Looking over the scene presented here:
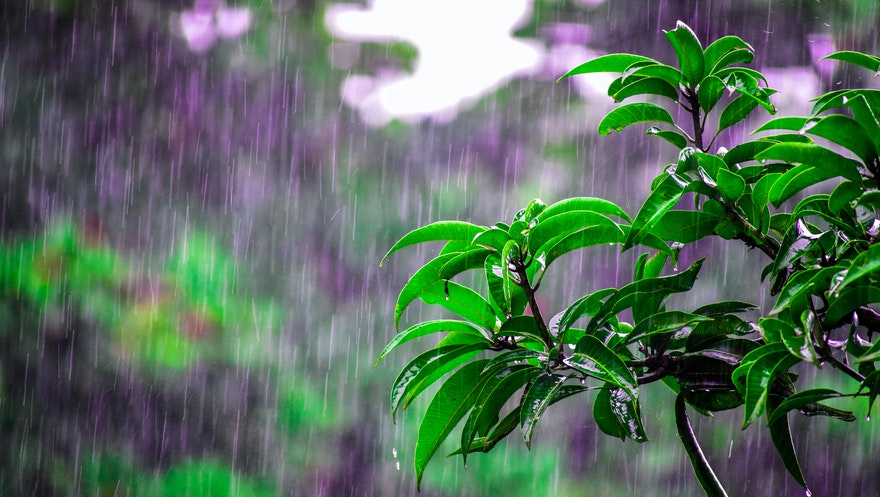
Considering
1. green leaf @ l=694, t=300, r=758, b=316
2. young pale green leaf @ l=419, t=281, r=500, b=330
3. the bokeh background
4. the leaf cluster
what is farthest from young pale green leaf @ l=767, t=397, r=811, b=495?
the bokeh background

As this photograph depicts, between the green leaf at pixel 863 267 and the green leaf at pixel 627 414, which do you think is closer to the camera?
the green leaf at pixel 863 267

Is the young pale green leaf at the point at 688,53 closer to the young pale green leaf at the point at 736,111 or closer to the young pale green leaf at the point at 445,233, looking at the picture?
the young pale green leaf at the point at 736,111

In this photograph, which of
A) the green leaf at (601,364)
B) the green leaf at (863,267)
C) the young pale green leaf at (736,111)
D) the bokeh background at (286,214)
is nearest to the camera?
the green leaf at (863,267)

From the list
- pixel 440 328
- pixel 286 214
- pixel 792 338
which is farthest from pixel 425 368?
pixel 286 214

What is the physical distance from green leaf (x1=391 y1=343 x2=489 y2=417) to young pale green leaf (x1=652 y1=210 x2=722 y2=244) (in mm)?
149

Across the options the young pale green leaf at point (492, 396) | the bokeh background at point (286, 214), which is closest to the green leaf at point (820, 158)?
the young pale green leaf at point (492, 396)

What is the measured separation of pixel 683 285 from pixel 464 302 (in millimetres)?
159

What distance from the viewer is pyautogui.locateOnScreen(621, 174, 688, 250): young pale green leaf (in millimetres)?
491

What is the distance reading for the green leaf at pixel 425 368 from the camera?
56 cm

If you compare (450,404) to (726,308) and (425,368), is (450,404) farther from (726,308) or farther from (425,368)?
(726,308)

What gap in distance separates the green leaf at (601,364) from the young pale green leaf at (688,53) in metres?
0.21

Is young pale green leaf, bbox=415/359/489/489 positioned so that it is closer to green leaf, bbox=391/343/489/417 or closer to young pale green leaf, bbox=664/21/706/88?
green leaf, bbox=391/343/489/417

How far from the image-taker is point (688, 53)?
22.5 inches

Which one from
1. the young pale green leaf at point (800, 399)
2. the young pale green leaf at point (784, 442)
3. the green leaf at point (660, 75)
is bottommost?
the young pale green leaf at point (784, 442)
